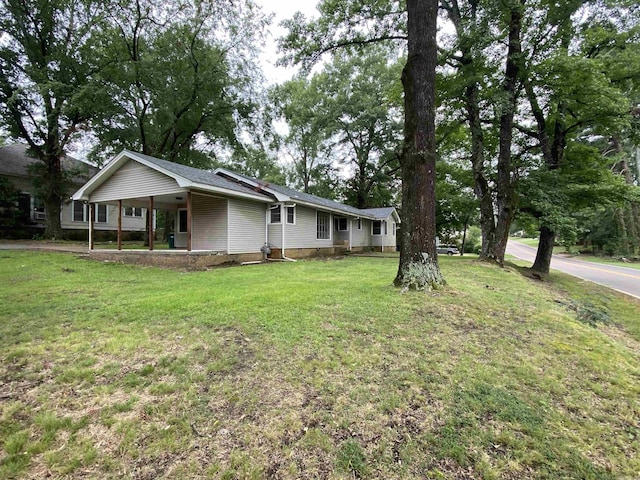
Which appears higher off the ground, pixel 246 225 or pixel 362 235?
pixel 246 225

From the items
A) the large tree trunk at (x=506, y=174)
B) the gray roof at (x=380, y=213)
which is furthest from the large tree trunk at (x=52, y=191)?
the large tree trunk at (x=506, y=174)

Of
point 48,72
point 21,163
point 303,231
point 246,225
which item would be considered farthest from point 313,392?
point 21,163

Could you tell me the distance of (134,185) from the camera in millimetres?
11844

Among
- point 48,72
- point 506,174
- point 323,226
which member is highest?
point 48,72

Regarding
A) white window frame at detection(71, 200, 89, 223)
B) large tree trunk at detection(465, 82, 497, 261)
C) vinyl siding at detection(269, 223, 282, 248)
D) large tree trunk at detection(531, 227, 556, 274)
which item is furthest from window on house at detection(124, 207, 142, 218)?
large tree trunk at detection(531, 227, 556, 274)

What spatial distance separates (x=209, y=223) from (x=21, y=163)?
1827cm

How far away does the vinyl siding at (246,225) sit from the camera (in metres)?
11.6

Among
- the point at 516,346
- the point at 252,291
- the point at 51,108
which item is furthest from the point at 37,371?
the point at 51,108

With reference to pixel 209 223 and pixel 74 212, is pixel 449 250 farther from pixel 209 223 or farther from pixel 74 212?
pixel 74 212

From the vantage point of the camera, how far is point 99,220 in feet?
72.5

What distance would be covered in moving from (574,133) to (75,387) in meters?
18.2

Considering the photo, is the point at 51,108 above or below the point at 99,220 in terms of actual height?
above

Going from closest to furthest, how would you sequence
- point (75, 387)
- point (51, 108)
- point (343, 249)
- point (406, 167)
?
point (75, 387)
point (406, 167)
point (51, 108)
point (343, 249)

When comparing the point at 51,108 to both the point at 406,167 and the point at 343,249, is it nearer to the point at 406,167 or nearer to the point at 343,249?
the point at 343,249
